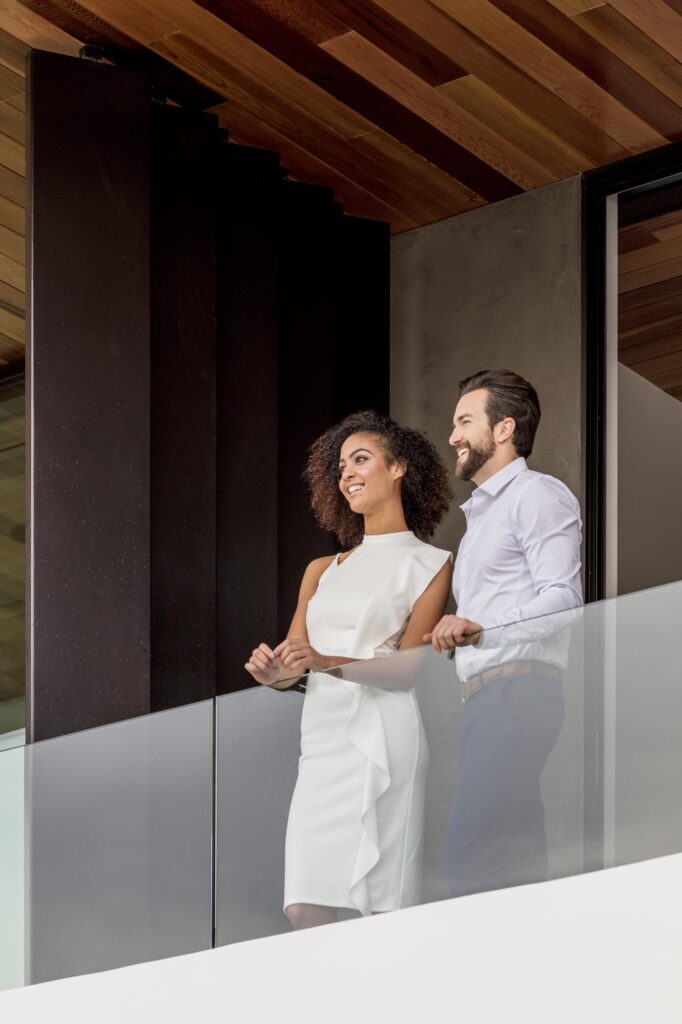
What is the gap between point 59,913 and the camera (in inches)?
143

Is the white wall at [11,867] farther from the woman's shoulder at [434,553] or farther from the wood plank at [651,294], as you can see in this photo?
the wood plank at [651,294]

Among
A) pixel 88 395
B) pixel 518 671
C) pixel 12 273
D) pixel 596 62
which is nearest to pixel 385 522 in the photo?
pixel 518 671

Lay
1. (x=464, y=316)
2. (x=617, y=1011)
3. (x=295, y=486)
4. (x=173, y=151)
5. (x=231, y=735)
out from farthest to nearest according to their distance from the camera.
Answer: (x=464, y=316) < (x=295, y=486) < (x=173, y=151) < (x=231, y=735) < (x=617, y=1011)

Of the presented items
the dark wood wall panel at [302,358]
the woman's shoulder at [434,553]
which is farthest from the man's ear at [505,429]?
the dark wood wall panel at [302,358]

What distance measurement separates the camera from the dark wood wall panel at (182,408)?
4.61 meters

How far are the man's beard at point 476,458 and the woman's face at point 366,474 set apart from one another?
0.30 m

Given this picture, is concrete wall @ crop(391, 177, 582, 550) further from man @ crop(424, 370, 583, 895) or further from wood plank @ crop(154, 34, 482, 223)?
man @ crop(424, 370, 583, 895)

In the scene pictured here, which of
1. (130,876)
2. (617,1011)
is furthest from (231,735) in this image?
(617,1011)

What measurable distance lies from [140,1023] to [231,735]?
664mm

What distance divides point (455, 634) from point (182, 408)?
181cm

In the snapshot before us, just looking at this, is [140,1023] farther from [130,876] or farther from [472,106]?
[472,106]

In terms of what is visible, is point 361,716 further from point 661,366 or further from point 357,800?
point 661,366

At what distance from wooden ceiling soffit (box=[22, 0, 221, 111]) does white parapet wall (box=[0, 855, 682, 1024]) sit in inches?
97.9

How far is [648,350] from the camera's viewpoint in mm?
5461
